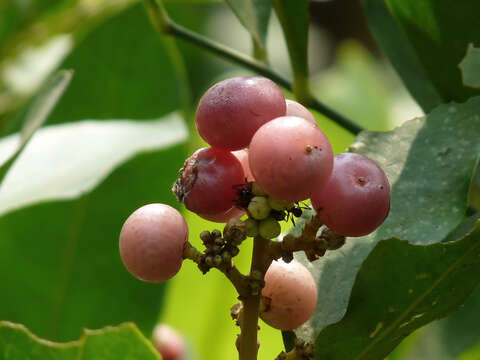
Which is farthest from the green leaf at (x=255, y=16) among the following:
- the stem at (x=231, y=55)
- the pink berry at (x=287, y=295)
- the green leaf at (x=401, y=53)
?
the pink berry at (x=287, y=295)

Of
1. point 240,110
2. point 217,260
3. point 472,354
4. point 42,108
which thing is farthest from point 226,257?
point 472,354

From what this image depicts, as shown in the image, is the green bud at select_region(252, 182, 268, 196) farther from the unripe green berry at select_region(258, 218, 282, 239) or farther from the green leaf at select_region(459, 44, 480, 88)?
the green leaf at select_region(459, 44, 480, 88)

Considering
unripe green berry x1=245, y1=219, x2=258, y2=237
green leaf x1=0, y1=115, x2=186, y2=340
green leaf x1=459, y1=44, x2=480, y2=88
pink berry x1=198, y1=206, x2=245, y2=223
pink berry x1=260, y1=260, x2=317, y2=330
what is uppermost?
unripe green berry x1=245, y1=219, x2=258, y2=237

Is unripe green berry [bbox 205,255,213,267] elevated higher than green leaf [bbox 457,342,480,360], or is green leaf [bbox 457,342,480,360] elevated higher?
unripe green berry [bbox 205,255,213,267]

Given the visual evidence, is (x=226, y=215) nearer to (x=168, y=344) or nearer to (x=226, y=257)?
(x=226, y=257)

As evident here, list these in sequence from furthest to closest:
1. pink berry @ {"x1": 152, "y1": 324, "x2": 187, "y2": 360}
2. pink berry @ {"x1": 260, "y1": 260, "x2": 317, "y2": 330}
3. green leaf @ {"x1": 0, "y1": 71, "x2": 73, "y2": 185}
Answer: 1. pink berry @ {"x1": 152, "y1": 324, "x2": 187, "y2": 360}
2. green leaf @ {"x1": 0, "y1": 71, "x2": 73, "y2": 185}
3. pink berry @ {"x1": 260, "y1": 260, "x2": 317, "y2": 330}

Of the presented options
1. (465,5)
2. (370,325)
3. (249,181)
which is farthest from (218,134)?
(465,5)

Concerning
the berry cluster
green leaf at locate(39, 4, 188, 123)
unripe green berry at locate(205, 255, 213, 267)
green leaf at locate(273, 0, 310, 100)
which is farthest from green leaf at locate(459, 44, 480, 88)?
green leaf at locate(39, 4, 188, 123)
